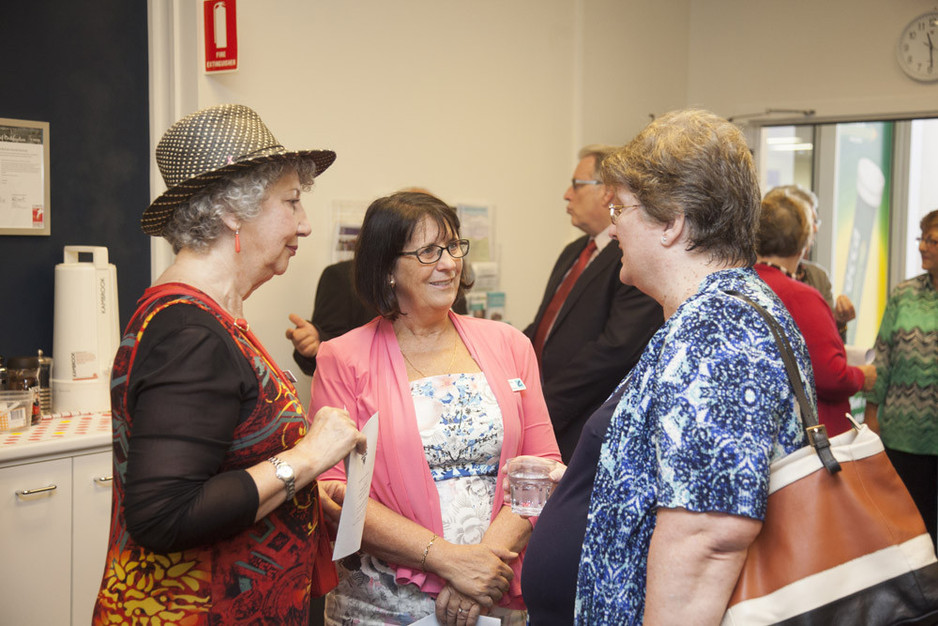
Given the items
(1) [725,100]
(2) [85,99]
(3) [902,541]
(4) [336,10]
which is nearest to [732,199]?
(3) [902,541]

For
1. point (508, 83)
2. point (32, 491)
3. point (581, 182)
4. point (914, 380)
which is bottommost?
point (32, 491)

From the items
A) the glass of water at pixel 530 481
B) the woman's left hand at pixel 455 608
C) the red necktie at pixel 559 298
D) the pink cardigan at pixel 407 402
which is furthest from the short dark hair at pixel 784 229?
the woman's left hand at pixel 455 608

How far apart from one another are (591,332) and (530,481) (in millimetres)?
1560

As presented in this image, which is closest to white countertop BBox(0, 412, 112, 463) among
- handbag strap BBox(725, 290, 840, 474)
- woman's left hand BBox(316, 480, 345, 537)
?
woman's left hand BBox(316, 480, 345, 537)

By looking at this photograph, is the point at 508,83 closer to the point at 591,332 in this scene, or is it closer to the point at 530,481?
the point at 591,332

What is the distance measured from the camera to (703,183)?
1234 millimetres

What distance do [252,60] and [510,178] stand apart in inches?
66.5

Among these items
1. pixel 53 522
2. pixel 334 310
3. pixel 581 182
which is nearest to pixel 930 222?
pixel 581 182

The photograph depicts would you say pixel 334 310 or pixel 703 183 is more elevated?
pixel 703 183

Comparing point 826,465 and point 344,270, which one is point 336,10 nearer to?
point 344,270

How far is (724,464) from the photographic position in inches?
41.6

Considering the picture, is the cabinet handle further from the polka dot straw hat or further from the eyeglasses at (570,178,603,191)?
the eyeglasses at (570,178,603,191)

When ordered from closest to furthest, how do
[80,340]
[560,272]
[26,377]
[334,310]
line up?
[26,377] → [80,340] → [334,310] → [560,272]

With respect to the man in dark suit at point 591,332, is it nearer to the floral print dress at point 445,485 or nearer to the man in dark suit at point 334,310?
the man in dark suit at point 334,310
